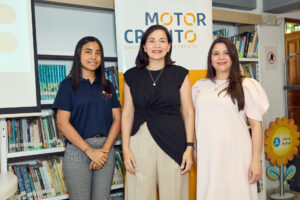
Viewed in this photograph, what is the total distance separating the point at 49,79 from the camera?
2.20 m

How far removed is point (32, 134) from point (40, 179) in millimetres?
350

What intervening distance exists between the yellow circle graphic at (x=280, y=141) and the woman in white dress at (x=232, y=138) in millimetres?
1456

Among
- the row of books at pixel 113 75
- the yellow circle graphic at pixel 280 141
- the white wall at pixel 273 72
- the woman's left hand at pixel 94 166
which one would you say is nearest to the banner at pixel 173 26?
the row of books at pixel 113 75

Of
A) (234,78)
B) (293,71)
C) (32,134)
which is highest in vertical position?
(293,71)

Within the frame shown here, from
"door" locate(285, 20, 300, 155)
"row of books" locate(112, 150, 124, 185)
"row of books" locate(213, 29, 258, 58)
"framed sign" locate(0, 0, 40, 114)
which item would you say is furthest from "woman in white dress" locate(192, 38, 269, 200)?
"door" locate(285, 20, 300, 155)

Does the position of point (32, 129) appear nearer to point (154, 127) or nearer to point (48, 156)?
point (48, 156)

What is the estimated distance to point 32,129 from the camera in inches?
84.1

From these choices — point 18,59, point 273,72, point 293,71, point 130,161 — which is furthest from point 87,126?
point 293,71

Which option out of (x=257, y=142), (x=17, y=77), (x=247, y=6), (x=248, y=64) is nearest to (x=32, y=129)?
(x=17, y=77)

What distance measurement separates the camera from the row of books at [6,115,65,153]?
2059 mm

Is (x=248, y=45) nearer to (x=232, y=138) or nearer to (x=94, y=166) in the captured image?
(x=232, y=138)

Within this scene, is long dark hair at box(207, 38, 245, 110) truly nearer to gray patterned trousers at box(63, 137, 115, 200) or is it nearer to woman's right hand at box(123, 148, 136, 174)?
woman's right hand at box(123, 148, 136, 174)

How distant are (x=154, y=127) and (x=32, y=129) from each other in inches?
41.0

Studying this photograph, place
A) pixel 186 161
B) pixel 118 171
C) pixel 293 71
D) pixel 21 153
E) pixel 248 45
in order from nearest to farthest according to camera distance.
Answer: pixel 186 161 → pixel 21 153 → pixel 118 171 → pixel 248 45 → pixel 293 71
